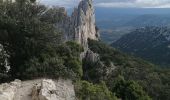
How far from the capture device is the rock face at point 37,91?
23922 millimetres

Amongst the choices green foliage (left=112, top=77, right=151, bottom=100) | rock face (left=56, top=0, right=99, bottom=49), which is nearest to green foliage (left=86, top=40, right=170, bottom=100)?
rock face (left=56, top=0, right=99, bottom=49)

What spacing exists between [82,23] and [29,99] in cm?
9136

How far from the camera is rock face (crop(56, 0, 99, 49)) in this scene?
105900 mm

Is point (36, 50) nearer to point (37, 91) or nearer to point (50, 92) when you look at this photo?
point (37, 91)

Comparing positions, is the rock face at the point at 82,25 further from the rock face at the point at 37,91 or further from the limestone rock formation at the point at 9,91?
the limestone rock formation at the point at 9,91

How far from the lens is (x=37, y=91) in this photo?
25062 mm

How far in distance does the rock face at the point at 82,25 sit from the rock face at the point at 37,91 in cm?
7122

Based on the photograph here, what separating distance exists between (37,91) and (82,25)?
9070 centimetres

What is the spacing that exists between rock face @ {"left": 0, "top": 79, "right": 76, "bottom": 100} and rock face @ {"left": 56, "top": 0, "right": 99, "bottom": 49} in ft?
234

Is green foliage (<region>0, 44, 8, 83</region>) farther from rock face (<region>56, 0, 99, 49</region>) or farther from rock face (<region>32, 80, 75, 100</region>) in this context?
rock face (<region>56, 0, 99, 49</region>)

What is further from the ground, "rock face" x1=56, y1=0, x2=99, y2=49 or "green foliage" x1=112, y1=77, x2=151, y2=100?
"rock face" x1=56, y1=0, x2=99, y2=49

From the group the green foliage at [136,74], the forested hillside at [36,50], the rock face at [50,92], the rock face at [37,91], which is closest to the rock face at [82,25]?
the green foliage at [136,74]

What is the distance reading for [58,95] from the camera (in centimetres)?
2500

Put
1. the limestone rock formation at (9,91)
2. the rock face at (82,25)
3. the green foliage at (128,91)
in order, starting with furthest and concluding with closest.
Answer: the rock face at (82,25) → the green foliage at (128,91) → the limestone rock formation at (9,91)
